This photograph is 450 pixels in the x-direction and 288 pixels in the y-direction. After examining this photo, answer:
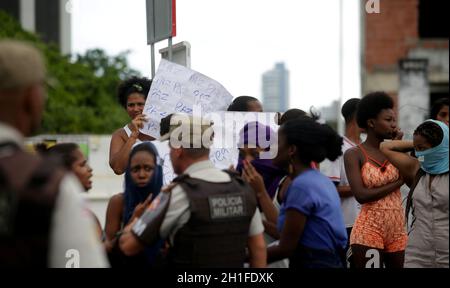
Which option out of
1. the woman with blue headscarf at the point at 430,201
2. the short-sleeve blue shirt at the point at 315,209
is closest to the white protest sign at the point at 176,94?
the woman with blue headscarf at the point at 430,201

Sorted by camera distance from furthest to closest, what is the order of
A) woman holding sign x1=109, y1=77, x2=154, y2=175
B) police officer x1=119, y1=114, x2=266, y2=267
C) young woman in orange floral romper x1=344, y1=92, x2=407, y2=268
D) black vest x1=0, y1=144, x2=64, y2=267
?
woman holding sign x1=109, y1=77, x2=154, y2=175 < young woman in orange floral romper x1=344, y1=92, x2=407, y2=268 < police officer x1=119, y1=114, x2=266, y2=267 < black vest x1=0, y1=144, x2=64, y2=267

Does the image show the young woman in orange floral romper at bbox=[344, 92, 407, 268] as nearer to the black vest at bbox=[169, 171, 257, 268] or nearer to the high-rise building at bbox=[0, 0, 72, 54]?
the black vest at bbox=[169, 171, 257, 268]

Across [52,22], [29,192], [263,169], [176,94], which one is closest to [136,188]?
[263,169]

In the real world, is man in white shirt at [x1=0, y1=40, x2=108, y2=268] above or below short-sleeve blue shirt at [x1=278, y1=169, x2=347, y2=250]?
above

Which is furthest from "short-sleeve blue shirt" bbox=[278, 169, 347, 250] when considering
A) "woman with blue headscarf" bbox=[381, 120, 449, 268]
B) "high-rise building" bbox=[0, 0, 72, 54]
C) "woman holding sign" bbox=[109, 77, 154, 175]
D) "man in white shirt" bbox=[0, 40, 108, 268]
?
"high-rise building" bbox=[0, 0, 72, 54]

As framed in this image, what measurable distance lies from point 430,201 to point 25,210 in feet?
10.9

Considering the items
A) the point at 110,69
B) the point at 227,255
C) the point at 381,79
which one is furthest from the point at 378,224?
the point at 110,69

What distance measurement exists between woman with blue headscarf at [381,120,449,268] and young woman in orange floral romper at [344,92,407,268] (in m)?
0.40

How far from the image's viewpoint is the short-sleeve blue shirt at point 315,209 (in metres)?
4.56

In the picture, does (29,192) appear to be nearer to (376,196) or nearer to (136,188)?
(136,188)

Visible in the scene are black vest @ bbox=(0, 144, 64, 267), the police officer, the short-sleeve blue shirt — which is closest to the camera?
black vest @ bbox=(0, 144, 64, 267)

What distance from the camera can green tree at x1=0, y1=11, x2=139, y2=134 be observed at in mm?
36062
